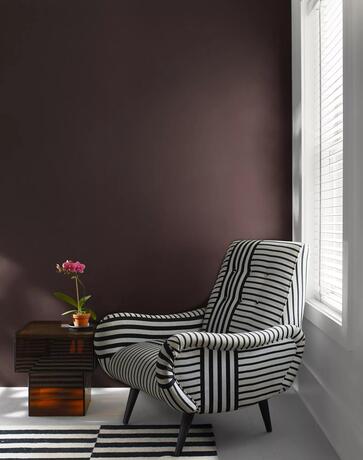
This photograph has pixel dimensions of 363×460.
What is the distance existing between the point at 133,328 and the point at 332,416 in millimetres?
1051

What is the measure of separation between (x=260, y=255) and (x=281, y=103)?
1056mm

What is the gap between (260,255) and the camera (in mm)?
3188

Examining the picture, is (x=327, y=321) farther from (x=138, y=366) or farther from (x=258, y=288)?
(x=138, y=366)

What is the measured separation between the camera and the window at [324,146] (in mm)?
2891

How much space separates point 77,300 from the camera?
358 cm

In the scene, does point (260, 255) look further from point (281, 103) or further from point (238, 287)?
point (281, 103)

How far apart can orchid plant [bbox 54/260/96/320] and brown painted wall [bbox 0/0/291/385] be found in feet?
0.27

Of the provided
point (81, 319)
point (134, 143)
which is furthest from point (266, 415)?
point (134, 143)

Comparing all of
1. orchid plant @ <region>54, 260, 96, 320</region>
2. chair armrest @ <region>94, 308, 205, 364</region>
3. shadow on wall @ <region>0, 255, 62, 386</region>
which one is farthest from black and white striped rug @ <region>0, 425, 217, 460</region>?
shadow on wall @ <region>0, 255, 62, 386</region>

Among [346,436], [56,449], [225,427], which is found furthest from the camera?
[225,427]

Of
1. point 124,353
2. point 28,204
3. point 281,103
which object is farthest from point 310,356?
point 28,204

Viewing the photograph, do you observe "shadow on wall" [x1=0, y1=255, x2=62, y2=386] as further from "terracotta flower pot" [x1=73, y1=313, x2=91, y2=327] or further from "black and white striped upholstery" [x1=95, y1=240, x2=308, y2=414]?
"black and white striped upholstery" [x1=95, y1=240, x2=308, y2=414]

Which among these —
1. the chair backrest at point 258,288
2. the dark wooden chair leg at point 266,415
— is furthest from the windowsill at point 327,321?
the dark wooden chair leg at point 266,415

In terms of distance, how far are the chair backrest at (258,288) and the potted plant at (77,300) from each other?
649 millimetres
